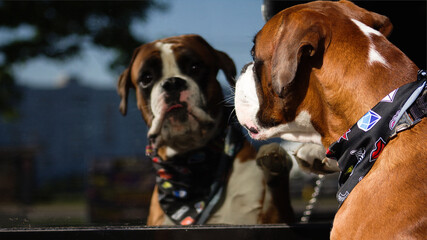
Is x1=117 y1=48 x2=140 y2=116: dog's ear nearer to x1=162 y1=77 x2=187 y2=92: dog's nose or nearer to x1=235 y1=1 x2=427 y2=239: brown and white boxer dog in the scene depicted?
x1=162 y1=77 x2=187 y2=92: dog's nose

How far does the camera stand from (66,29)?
8.70ft

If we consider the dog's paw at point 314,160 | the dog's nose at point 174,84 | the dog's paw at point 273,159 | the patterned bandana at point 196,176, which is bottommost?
the patterned bandana at point 196,176

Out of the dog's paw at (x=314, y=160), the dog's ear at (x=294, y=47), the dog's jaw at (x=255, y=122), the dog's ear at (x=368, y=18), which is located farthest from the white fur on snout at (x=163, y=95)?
the dog's ear at (x=368, y=18)

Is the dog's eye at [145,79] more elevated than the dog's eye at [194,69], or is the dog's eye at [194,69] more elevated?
the dog's eye at [194,69]

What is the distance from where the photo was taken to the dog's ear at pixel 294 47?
6.03 feet

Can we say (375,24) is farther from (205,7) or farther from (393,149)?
(205,7)

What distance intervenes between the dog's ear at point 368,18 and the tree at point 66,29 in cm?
93

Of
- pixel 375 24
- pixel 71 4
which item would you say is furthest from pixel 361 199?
pixel 71 4

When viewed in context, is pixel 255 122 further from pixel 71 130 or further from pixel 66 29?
pixel 66 29

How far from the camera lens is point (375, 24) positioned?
6.88 ft

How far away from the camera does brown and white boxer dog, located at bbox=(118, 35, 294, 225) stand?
7.98 ft

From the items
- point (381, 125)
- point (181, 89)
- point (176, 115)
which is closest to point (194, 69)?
point (181, 89)

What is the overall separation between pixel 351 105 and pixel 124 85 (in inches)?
46.4

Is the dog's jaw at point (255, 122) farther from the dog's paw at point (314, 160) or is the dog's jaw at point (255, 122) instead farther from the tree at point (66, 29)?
the tree at point (66, 29)
